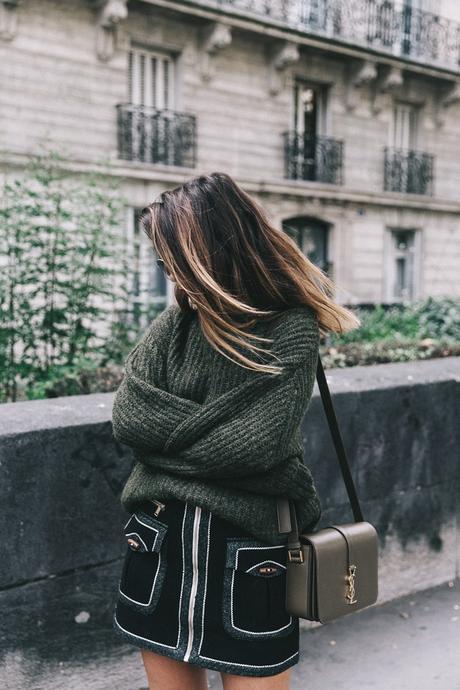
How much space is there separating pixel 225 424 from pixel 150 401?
0.20 metres

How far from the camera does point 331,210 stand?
19.5 m

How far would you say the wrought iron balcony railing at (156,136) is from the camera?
52.3 feet

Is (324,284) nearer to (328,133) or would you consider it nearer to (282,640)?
(282,640)

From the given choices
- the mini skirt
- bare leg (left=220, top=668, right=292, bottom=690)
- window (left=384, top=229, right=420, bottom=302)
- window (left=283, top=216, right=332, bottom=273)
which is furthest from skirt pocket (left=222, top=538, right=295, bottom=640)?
window (left=384, top=229, right=420, bottom=302)

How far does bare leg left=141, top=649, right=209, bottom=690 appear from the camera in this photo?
1.86 meters

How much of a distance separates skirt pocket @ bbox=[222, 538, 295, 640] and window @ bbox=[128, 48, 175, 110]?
15544 mm

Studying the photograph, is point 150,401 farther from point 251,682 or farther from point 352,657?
point 352,657

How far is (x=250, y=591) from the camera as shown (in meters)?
1.77

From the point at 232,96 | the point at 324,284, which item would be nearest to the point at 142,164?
the point at 232,96

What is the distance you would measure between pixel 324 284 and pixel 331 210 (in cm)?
1794

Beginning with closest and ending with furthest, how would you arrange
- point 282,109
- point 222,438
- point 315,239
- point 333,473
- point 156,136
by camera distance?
point 222,438, point 333,473, point 156,136, point 282,109, point 315,239

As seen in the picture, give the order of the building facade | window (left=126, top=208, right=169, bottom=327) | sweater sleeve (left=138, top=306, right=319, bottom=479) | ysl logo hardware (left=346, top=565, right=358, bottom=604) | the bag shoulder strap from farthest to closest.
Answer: the building facade → window (left=126, top=208, right=169, bottom=327) → ysl logo hardware (left=346, top=565, right=358, bottom=604) → the bag shoulder strap → sweater sleeve (left=138, top=306, right=319, bottom=479)

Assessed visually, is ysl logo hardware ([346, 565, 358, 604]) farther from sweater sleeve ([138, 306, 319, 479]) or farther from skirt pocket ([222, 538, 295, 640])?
sweater sleeve ([138, 306, 319, 479])

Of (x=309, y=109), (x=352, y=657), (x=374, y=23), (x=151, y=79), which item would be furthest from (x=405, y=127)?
(x=352, y=657)
